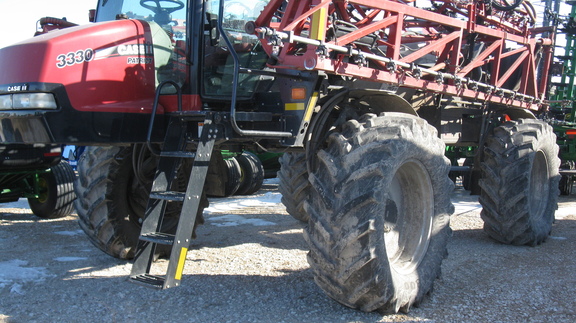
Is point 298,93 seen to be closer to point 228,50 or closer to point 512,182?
point 228,50

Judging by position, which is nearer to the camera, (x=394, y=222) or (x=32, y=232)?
(x=394, y=222)

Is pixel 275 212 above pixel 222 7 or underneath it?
underneath

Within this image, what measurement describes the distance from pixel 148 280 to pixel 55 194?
200 inches

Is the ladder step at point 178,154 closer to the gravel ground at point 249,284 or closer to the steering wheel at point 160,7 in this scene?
the gravel ground at point 249,284

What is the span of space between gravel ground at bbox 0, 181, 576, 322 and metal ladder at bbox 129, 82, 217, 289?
40cm

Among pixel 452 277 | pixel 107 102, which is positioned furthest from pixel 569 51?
pixel 107 102

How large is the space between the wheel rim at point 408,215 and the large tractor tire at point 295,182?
2.49m

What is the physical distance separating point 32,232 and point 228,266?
10.7ft

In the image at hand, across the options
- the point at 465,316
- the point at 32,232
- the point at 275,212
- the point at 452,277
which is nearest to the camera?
the point at 465,316

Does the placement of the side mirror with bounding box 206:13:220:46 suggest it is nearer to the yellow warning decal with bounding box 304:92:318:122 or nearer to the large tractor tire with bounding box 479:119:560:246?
the yellow warning decal with bounding box 304:92:318:122

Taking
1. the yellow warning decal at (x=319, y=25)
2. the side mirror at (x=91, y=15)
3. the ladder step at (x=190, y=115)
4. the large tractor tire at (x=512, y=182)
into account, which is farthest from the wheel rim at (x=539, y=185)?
the side mirror at (x=91, y=15)

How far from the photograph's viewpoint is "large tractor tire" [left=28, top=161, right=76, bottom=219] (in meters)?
7.92

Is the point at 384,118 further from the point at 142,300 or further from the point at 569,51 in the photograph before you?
the point at 569,51

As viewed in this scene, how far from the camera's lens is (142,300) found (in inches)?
161
